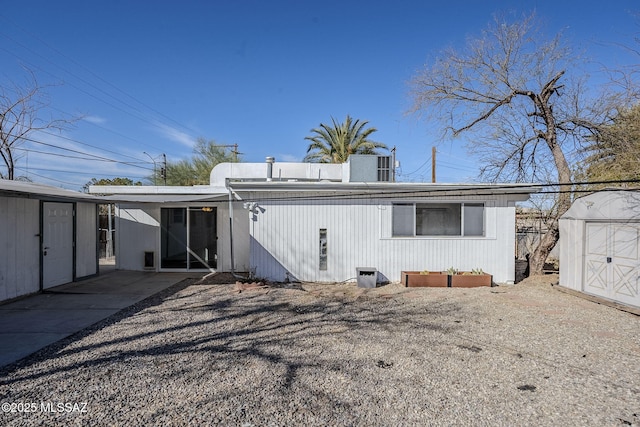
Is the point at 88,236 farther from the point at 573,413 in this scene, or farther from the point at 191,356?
the point at 573,413

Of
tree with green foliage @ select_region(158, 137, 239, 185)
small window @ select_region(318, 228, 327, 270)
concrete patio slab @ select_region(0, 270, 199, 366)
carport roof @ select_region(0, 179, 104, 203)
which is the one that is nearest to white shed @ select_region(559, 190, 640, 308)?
small window @ select_region(318, 228, 327, 270)

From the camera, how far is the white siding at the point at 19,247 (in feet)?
21.3

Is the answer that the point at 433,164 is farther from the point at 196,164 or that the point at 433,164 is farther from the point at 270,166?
the point at 196,164

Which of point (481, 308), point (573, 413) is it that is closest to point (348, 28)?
point (481, 308)

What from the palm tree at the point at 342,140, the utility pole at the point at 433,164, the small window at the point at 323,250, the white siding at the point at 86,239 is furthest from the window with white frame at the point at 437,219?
the utility pole at the point at 433,164

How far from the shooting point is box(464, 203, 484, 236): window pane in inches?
345

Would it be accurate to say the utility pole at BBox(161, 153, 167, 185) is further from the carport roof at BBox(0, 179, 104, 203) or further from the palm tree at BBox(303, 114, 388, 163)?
the carport roof at BBox(0, 179, 104, 203)

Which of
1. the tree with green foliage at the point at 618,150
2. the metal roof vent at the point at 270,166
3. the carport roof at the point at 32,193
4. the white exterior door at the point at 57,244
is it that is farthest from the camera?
the metal roof vent at the point at 270,166

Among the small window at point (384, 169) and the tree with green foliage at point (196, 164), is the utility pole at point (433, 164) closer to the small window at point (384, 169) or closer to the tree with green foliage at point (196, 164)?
the small window at point (384, 169)

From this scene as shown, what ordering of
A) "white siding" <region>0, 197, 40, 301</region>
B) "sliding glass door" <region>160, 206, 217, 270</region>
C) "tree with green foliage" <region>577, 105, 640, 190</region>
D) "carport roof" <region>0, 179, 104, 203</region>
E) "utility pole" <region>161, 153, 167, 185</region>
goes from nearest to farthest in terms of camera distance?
"carport roof" <region>0, 179, 104, 203</region>, "white siding" <region>0, 197, 40, 301</region>, "tree with green foliage" <region>577, 105, 640, 190</region>, "sliding glass door" <region>160, 206, 217, 270</region>, "utility pole" <region>161, 153, 167, 185</region>

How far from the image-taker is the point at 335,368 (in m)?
3.72

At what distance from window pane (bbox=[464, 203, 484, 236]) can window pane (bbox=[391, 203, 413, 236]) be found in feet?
4.87

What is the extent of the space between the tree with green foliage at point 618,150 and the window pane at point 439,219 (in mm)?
3890

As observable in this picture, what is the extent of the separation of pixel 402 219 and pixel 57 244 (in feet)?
28.3
